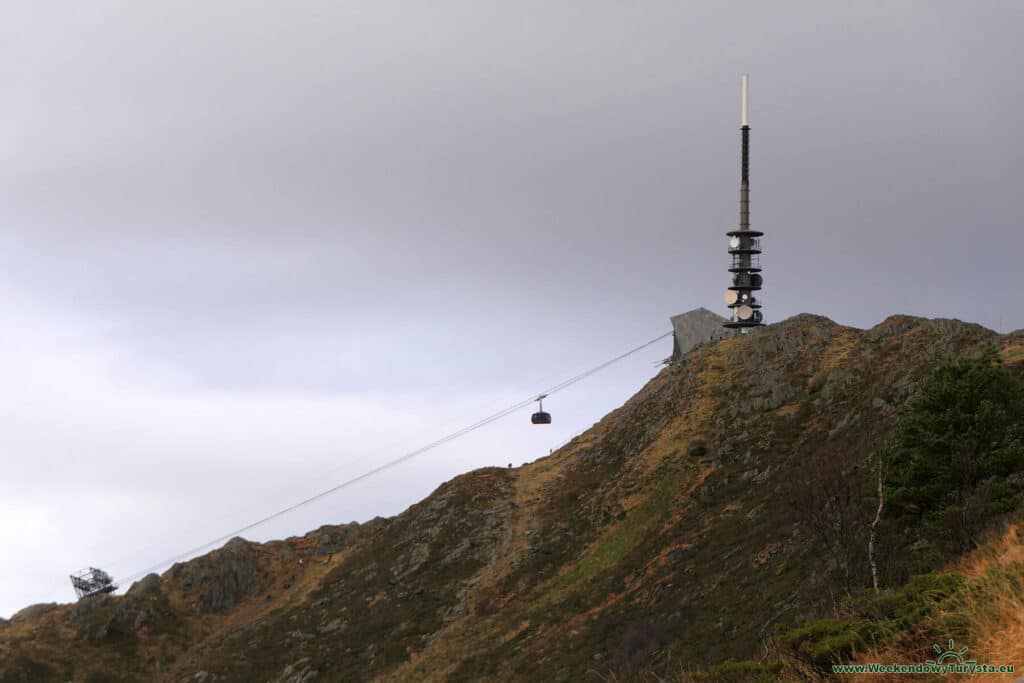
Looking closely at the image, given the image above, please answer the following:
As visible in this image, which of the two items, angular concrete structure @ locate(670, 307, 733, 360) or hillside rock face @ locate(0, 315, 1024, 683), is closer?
→ hillside rock face @ locate(0, 315, 1024, 683)

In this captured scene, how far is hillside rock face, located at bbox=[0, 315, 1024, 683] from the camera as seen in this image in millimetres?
53875

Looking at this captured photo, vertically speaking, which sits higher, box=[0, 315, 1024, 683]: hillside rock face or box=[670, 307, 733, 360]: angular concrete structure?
box=[670, 307, 733, 360]: angular concrete structure

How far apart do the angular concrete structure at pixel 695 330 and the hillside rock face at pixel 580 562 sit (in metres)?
8.35

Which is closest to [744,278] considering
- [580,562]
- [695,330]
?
[695,330]

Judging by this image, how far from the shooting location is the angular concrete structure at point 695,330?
10738 centimetres

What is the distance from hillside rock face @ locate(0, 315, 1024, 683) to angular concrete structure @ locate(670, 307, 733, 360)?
8.35 m

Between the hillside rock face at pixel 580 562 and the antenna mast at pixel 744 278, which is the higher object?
the antenna mast at pixel 744 278

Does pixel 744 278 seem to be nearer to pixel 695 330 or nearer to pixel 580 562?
pixel 695 330

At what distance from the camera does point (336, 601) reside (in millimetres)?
83625

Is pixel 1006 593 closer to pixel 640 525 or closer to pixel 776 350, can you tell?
pixel 640 525

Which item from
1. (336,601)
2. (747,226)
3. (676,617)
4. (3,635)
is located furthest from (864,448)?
(3,635)

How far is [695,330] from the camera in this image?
4259 inches

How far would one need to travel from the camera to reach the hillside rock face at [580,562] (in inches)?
2121

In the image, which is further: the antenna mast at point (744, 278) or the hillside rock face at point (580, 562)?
the antenna mast at point (744, 278)
